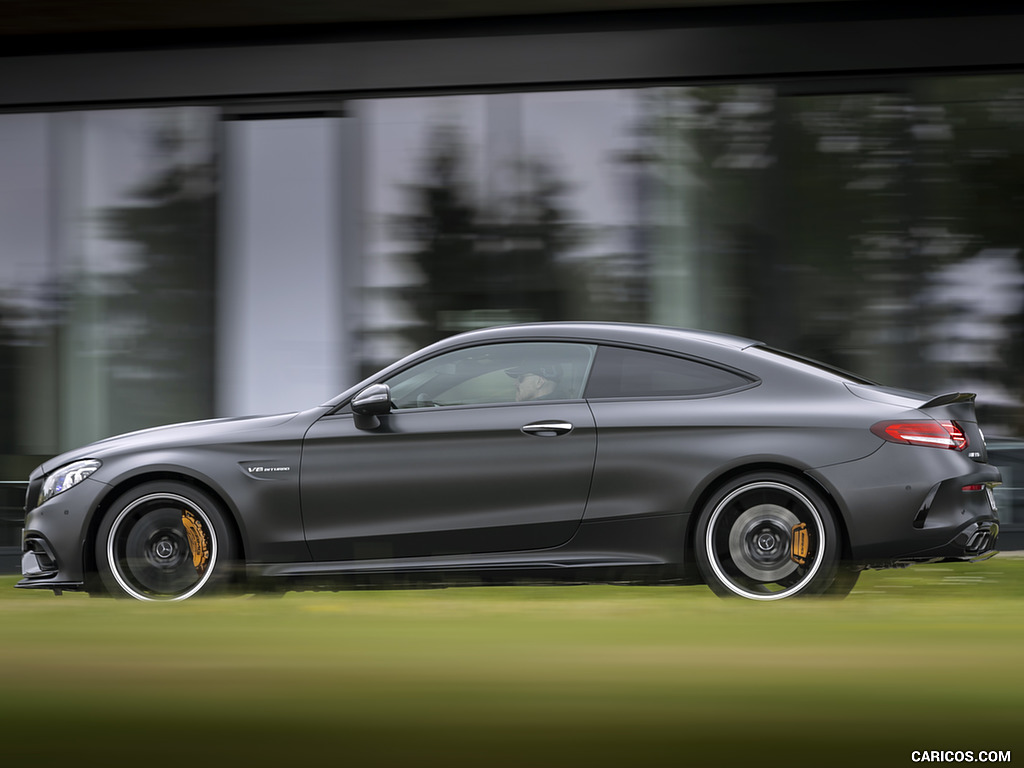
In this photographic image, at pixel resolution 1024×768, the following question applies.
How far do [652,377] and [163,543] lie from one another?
2.38 meters

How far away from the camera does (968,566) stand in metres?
7.26

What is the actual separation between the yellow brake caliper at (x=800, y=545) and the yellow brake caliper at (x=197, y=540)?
8.63 ft

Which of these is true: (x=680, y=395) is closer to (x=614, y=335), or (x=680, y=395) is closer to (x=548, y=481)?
(x=614, y=335)

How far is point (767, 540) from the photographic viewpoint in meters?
5.32

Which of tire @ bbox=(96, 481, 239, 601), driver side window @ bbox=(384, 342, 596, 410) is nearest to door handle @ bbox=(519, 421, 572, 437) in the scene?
driver side window @ bbox=(384, 342, 596, 410)

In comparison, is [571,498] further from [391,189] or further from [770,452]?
[391,189]

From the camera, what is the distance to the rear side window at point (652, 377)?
5664mm

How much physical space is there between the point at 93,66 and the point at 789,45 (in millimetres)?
5443

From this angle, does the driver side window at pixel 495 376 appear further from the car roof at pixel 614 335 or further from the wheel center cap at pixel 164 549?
the wheel center cap at pixel 164 549

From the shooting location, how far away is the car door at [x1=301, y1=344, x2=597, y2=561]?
552 cm

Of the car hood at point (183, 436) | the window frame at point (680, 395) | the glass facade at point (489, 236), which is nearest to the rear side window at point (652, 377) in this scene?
the window frame at point (680, 395)

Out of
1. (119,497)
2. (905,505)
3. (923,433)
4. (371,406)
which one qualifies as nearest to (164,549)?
(119,497)

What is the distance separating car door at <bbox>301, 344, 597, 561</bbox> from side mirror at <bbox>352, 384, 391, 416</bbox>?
57 mm

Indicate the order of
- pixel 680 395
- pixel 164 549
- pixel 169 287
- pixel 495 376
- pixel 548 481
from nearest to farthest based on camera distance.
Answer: pixel 548 481
pixel 680 395
pixel 164 549
pixel 495 376
pixel 169 287
